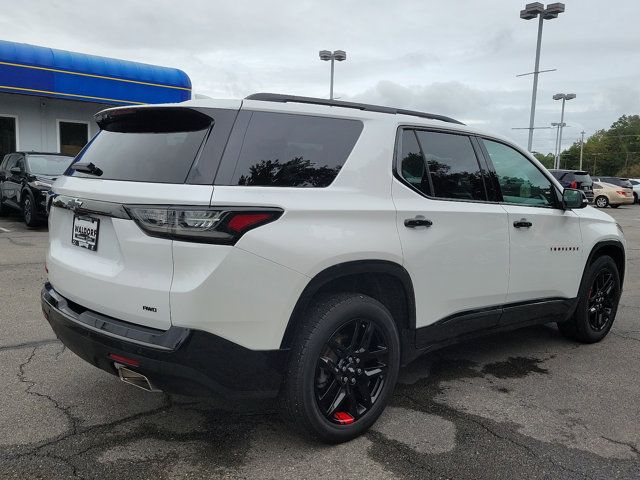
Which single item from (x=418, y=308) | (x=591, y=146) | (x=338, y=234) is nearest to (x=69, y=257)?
(x=338, y=234)

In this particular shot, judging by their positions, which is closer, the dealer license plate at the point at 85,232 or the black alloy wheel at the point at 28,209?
the dealer license plate at the point at 85,232

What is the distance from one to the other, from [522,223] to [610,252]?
1.62m

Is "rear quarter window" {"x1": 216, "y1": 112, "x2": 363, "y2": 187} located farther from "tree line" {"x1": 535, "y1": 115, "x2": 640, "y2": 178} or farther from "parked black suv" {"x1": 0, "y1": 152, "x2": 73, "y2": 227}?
"tree line" {"x1": 535, "y1": 115, "x2": 640, "y2": 178}

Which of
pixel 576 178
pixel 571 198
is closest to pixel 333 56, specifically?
pixel 576 178

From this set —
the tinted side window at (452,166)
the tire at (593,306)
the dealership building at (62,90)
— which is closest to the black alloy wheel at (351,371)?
the tinted side window at (452,166)

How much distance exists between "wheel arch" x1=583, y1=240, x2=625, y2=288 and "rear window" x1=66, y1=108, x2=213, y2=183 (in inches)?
139

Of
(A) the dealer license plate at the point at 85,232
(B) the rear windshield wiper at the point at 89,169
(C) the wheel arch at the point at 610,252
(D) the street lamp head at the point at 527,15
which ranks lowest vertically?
(C) the wheel arch at the point at 610,252

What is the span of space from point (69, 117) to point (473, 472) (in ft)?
59.3

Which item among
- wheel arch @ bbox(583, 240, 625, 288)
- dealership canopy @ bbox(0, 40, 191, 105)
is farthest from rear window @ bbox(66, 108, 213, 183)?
dealership canopy @ bbox(0, 40, 191, 105)

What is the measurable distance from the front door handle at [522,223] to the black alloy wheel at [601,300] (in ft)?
4.11

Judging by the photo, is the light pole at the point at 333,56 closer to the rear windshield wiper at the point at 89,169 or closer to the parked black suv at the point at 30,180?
the parked black suv at the point at 30,180

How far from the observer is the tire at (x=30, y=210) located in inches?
451

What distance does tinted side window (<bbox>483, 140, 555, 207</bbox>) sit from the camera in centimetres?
404

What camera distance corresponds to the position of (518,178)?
13.8 ft
